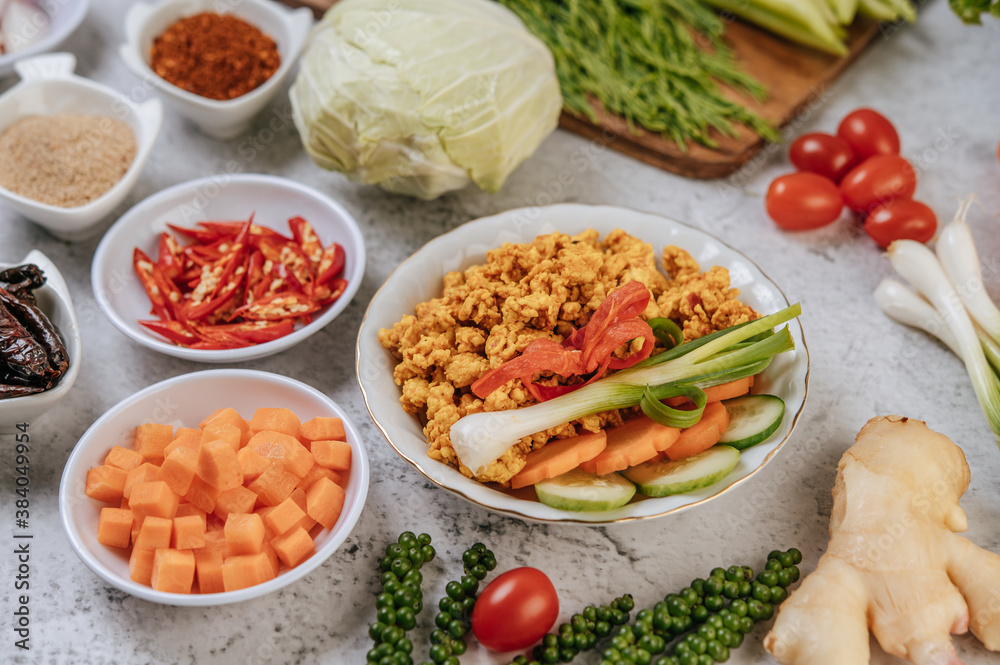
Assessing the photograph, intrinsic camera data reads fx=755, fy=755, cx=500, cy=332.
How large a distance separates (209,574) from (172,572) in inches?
3.0

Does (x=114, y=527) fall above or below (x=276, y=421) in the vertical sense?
below

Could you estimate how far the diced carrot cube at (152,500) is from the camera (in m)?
1.70

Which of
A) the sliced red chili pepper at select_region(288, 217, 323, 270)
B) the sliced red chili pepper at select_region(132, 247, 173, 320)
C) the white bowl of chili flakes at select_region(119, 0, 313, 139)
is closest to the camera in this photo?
the sliced red chili pepper at select_region(132, 247, 173, 320)

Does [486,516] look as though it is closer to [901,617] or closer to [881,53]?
[901,617]

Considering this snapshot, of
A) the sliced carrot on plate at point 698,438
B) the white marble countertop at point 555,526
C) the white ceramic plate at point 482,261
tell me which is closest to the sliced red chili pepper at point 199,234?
the white marble countertop at point 555,526

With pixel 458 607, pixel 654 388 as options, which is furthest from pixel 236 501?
pixel 654 388

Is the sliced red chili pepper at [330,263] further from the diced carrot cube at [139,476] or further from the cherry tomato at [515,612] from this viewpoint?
the cherry tomato at [515,612]

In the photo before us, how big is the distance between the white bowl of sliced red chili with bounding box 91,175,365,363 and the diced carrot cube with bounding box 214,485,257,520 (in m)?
0.48

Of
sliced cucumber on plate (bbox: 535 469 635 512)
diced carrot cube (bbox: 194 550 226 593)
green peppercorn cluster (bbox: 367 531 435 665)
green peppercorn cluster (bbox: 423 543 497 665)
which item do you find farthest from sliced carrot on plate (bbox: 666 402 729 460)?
diced carrot cube (bbox: 194 550 226 593)

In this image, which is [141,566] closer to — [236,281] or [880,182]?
[236,281]

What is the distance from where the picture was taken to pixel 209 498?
69.4 inches

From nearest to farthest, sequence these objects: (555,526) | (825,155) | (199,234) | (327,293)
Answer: (555,526)
(327,293)
(199,234)
(825,155)

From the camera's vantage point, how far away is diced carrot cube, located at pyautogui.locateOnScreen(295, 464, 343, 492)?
183cm

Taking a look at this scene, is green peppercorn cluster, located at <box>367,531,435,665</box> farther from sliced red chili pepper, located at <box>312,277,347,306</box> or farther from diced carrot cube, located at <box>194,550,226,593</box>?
sliced red chili pepper, located at <box>312,277,347,306</box>
